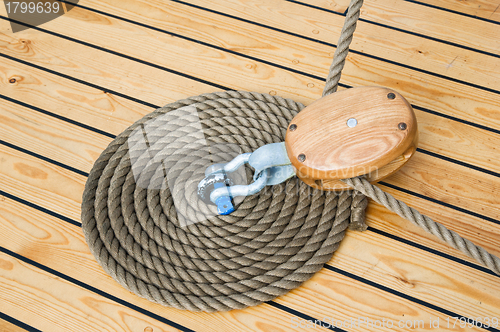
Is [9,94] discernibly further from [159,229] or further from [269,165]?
[269,165]

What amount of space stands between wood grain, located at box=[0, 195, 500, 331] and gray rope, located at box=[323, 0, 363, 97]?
48cm

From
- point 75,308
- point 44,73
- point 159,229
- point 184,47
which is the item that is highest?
point 184,47

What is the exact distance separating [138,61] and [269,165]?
84cm

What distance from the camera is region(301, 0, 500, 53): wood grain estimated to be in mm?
1566

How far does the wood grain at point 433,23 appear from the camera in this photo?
157 cm

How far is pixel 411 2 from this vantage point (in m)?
1.69

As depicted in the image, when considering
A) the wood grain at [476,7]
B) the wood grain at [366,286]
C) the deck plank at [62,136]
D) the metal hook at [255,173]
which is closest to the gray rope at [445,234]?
the wood grain at [366,286]

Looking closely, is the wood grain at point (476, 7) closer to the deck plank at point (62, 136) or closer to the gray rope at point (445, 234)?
the deck plank at point (62, 136)

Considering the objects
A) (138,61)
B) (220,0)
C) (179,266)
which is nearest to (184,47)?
(138,61)

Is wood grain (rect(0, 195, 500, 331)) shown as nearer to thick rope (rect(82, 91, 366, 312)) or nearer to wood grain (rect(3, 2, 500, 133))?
thick rope (rect(82, 91, 366, 312))

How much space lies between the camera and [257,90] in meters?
1.54

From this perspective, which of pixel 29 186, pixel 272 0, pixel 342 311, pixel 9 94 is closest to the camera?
pixel 342 311

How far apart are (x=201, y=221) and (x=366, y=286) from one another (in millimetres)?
524

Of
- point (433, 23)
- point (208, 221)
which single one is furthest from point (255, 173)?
point (433, 23)
